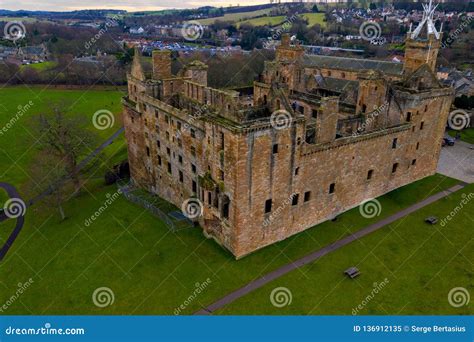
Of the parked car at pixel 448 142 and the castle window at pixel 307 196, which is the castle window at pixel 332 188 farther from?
the parked car at pixel 448 142

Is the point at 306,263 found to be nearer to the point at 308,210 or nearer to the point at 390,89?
the point at 308,210

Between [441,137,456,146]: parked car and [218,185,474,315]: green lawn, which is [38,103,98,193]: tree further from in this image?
[441,137,456,146]: parked car

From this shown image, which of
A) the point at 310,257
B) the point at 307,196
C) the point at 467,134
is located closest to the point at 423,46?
the point at 307,196

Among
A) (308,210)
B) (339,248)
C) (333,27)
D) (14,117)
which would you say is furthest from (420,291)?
(333,27)

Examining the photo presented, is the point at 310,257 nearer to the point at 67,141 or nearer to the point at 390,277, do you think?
the point at 390,277

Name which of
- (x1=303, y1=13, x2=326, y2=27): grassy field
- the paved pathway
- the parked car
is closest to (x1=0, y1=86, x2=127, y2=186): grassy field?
the paved pathway

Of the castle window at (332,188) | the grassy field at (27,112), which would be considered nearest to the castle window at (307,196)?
the castle window at (332,188)
